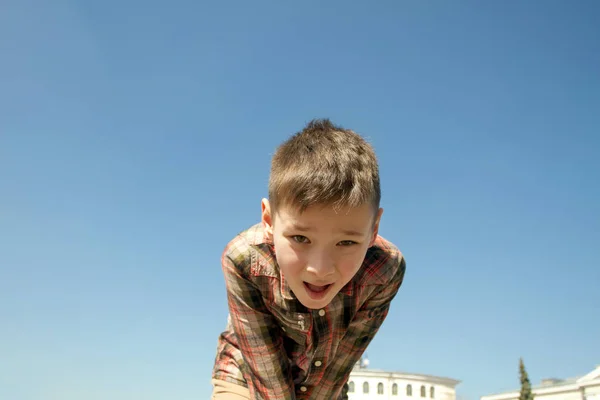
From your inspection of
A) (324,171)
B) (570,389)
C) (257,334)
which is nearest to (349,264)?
(324,171)

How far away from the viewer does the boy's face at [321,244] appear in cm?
357

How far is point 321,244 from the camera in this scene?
3.56m

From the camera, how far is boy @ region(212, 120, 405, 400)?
3635 mm

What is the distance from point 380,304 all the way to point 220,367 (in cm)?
177

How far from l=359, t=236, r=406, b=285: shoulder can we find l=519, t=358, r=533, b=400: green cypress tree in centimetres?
7310

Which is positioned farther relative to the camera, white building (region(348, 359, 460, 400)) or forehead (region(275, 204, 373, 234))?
white building (region(348, 359, 460, 400))

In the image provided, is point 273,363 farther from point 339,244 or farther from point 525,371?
point 525,371

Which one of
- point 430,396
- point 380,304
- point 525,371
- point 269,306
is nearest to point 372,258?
point 380,304

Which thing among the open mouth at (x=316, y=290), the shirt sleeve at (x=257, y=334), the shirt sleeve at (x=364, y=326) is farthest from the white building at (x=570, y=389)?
the open mouth at (x=316, y=290)

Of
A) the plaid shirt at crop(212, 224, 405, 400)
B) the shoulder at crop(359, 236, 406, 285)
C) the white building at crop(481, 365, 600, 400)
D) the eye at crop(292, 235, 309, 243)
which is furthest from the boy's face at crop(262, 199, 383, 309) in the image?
the white building at crop(481, 365, 600, 400)

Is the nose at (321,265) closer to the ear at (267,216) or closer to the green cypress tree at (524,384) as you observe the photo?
the ear at (267,216)

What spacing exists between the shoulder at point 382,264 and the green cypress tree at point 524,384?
73.1 metres

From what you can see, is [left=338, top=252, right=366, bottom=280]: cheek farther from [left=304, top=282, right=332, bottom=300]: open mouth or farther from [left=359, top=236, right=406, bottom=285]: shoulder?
[left=359, top=236, right=406, bottom=285]: shoulder

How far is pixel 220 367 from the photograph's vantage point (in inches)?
215
